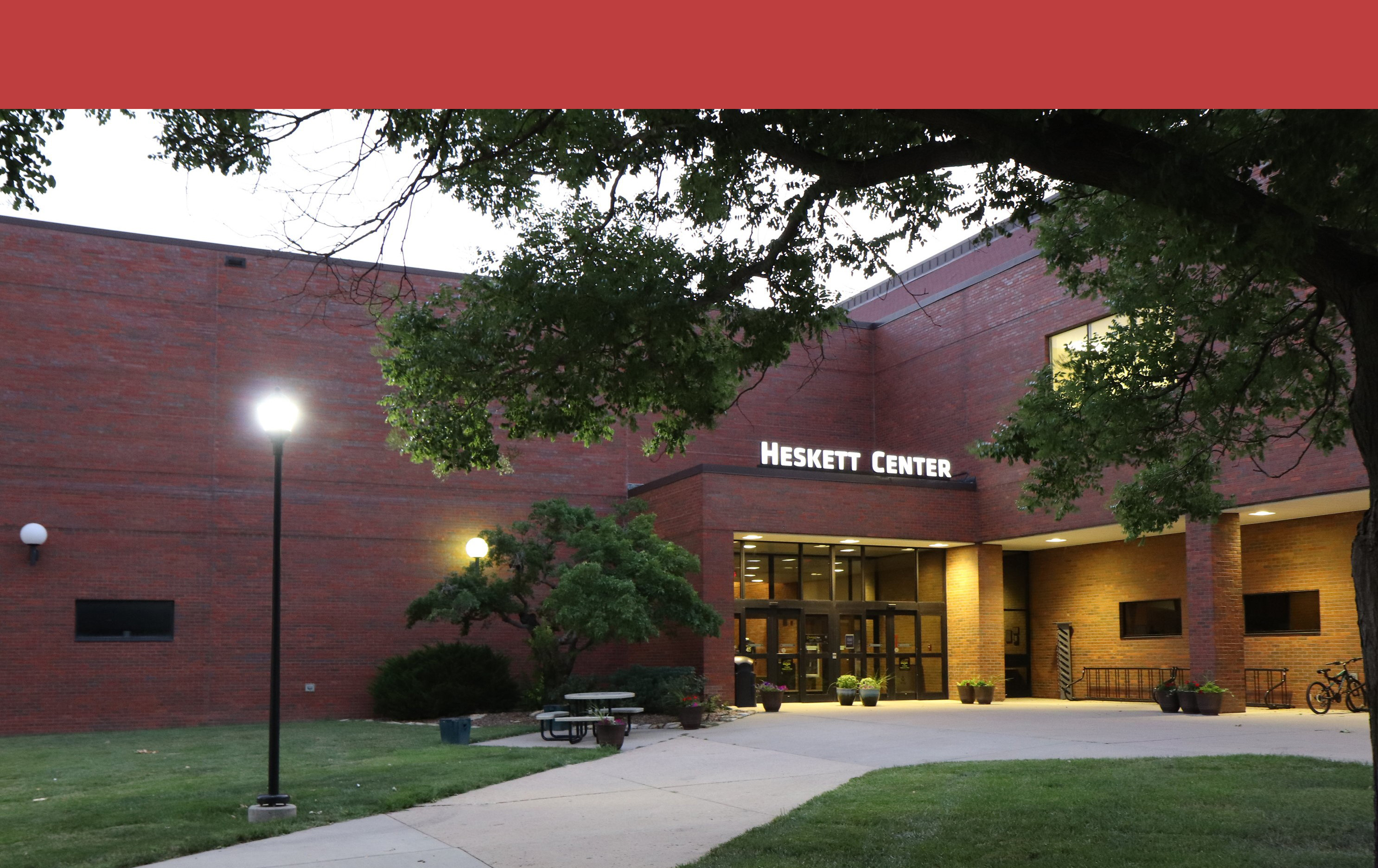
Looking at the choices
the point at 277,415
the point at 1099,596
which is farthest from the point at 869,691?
the point at 277,415

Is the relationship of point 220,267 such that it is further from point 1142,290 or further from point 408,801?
point 1142,290

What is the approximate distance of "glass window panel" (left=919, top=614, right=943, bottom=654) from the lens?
101ft

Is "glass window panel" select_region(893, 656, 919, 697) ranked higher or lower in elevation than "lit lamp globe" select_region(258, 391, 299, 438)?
lower

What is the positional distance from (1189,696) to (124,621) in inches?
863

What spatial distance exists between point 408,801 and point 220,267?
1832 cm

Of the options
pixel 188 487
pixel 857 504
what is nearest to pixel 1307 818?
pixel 857 504

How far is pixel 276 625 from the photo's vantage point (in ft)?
38.4

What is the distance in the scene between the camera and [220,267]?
88.4ft

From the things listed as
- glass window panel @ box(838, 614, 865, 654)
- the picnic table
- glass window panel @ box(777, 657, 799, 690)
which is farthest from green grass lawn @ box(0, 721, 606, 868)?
glass window panel @ box(838, 614, 865, 654)

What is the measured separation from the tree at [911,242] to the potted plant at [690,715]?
31.6ft

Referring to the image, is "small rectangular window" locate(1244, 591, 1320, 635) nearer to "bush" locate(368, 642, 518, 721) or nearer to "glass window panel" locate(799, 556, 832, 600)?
"glass window panel" locate(799, 556, 832, 600)

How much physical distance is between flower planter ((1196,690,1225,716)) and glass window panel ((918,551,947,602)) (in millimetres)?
8057

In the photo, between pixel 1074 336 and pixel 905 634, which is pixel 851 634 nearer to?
pixel 905 634

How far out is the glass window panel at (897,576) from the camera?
30.9 m
